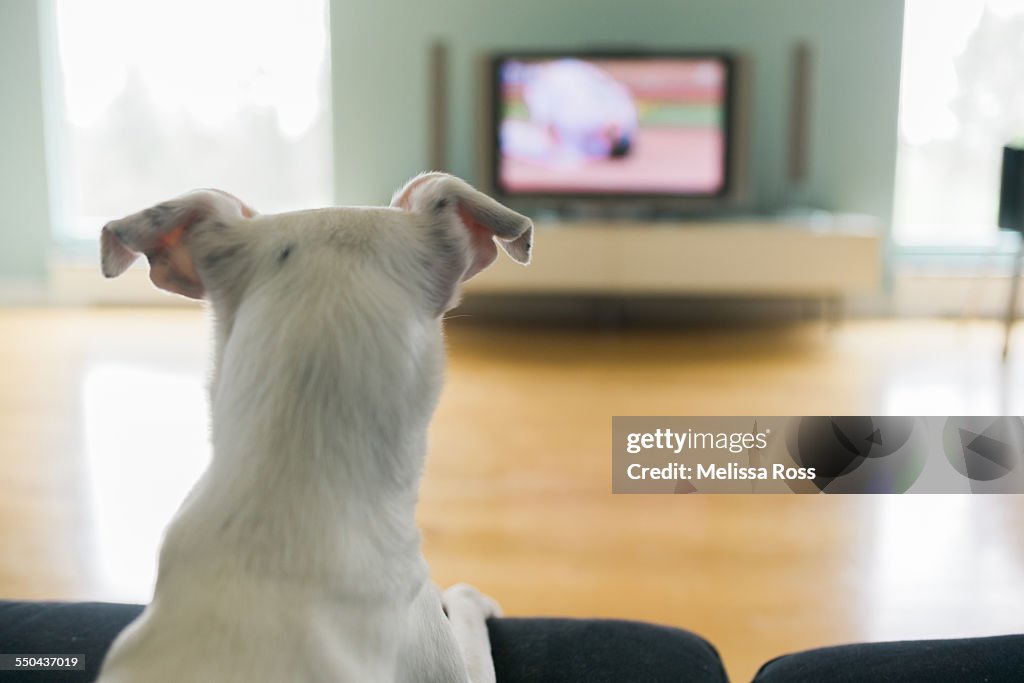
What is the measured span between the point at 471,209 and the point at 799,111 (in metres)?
4.50

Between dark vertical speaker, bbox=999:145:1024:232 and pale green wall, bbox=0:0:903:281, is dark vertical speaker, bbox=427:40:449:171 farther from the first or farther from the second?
dark vertical speaker, bbox=999:145:1024:232

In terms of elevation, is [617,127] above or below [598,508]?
above

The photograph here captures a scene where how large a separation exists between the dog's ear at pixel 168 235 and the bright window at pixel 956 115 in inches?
197

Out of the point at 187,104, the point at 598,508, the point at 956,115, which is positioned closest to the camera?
the point at 598,508

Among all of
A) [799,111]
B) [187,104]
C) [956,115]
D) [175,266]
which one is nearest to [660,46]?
[799,111]

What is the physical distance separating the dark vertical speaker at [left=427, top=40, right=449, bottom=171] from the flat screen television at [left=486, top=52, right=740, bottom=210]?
317 millimetres

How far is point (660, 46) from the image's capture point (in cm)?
515

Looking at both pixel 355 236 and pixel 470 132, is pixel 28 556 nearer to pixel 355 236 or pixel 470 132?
pixel 355 236

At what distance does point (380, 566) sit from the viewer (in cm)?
74

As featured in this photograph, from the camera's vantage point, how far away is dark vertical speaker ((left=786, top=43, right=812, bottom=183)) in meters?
4.92

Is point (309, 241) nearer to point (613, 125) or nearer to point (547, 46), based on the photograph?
point (613, 125)

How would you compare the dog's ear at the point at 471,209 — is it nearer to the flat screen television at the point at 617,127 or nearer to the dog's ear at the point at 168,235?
the dog's ear at the point at 168,235

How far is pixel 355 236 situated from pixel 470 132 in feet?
15.2

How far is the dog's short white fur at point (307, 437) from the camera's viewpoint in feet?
2.24
